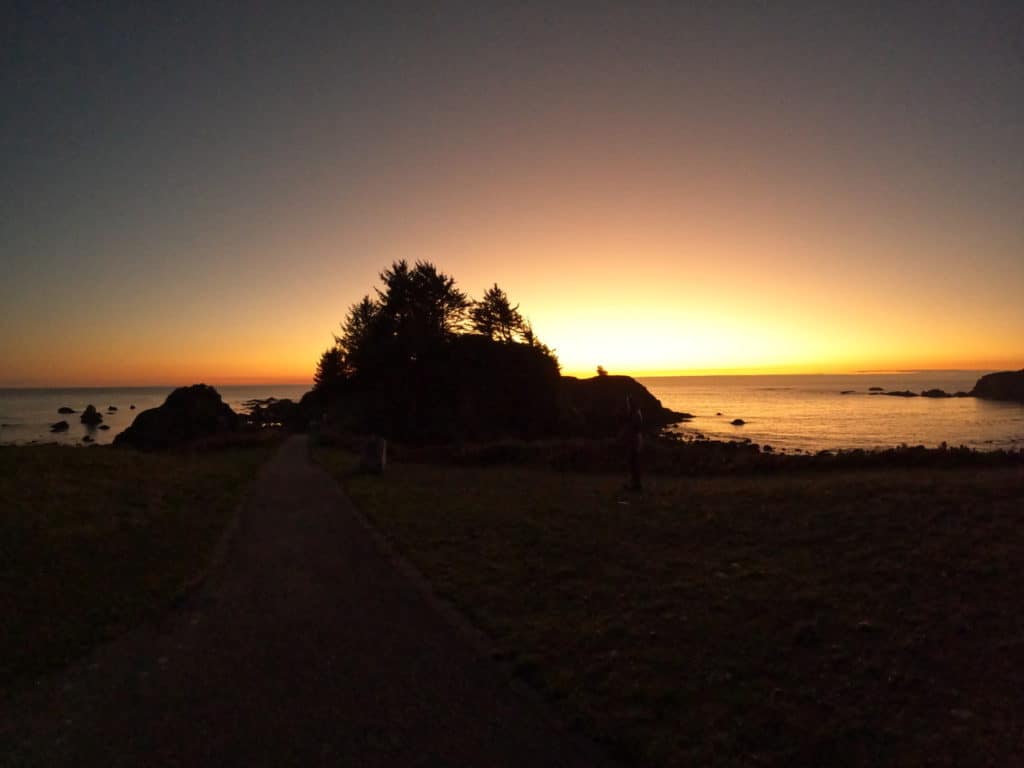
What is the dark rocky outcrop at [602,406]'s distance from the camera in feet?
182

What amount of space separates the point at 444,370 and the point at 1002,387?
91532mm

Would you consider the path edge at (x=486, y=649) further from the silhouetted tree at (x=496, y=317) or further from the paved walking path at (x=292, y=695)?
the silhouetted tree at (x=496, y=317)

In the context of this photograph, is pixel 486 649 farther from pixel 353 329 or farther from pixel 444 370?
pixel 353 329

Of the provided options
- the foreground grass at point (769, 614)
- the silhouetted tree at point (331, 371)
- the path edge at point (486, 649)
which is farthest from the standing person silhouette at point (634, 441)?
the silhouetted tree at point (331, 371)

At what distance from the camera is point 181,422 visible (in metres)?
50.7

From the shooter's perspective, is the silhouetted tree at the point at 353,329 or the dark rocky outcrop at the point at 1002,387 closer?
the silhouetted tree at the point at 353,329

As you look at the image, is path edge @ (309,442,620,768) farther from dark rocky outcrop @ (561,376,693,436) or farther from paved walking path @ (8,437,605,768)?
dark rocky outcrop @ (561,376,693,436)

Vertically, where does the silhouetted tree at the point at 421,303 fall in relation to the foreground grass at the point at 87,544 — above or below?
above

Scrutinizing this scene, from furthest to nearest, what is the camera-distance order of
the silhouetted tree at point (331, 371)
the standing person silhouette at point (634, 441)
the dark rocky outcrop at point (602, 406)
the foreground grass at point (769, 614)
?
the silhouetted tree at point (331, 371), the dark rocky outcrop at point (602, 406), the standing person silhouette at point (634, 441), the foreground grass at point (769, 614)

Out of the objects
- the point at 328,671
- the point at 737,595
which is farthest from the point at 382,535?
the point at 737,595

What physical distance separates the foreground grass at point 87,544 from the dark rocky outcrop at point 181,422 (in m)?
31.4

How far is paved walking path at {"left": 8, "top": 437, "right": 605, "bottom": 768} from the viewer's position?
4.64 meters

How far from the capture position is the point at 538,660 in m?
6.05

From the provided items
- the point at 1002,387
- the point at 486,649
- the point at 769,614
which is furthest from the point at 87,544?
the point at 1002,387
